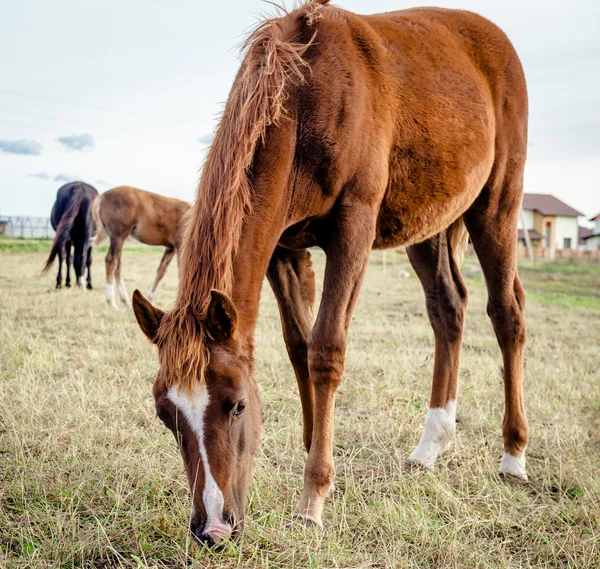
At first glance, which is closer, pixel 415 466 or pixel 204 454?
pixel 204 454

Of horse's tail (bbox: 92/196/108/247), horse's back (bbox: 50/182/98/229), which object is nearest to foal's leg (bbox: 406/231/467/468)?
horse's tail (bbox: 92/196/108/247)

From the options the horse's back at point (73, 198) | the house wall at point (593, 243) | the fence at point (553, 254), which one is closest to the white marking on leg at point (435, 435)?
the horse's back at point (73, 198)

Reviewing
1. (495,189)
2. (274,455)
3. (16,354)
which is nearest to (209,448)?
(274,455)

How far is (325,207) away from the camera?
2654mm

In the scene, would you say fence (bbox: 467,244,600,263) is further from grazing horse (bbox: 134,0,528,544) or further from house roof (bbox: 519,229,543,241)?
grazing horse (bbox: 134,0,528,544)

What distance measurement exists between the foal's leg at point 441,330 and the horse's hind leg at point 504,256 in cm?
28

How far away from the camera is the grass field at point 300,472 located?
2.36 m

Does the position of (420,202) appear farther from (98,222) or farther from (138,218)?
(98,222)

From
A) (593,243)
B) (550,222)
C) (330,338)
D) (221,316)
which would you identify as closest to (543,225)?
(550,222)

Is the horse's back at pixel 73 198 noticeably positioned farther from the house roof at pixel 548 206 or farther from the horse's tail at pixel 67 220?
the house roof at pixel 548 206

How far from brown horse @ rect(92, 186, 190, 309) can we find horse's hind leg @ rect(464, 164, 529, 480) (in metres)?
7.78

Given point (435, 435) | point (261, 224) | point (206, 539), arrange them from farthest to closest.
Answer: point (435, 435)
point (261, 224)
point (206, 539)

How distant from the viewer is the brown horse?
11.1 m

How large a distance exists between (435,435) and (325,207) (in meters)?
1.82
